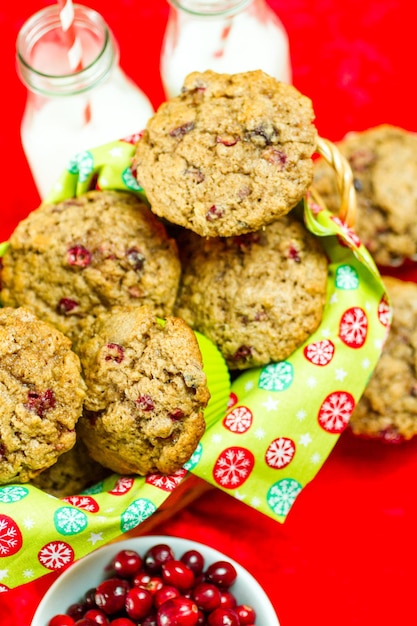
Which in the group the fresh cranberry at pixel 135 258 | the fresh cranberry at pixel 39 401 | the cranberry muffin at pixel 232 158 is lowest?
the fresh cranberry at pixel 39 401

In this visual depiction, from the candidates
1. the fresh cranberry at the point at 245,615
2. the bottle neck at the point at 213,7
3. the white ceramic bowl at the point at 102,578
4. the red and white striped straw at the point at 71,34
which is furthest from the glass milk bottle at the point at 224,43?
→ the fresh cranberry at the point at 245,615

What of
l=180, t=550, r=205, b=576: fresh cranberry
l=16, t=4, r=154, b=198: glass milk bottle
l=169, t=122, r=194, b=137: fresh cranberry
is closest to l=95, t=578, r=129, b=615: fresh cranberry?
l=180, t=550, r=205, b=576: fresh cranberry

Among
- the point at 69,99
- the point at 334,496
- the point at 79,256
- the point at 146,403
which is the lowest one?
the point at 334,496

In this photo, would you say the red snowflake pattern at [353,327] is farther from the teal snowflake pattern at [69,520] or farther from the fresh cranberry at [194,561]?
the teal snowflake pattern at [69,520]

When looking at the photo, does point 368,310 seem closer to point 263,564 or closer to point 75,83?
point 263,564

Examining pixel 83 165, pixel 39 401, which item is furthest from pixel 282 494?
pixel 83 165

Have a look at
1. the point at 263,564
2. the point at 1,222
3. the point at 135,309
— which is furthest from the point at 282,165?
the point at 1,222

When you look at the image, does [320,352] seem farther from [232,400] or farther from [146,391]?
[146,391]
